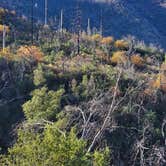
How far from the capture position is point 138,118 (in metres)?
44.8

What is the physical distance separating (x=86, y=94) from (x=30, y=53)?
8.72 meters

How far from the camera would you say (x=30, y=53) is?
183 feet

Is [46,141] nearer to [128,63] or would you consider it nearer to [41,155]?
[41,155]

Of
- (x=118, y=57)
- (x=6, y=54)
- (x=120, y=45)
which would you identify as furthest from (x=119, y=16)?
(x=6, y=54)

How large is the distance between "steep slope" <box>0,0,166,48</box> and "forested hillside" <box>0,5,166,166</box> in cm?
6332

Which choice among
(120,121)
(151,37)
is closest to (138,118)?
(120,121)

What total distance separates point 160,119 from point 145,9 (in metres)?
121

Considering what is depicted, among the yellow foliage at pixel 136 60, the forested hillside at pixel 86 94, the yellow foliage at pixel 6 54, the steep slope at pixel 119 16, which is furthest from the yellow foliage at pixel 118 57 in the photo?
the steep slope at pixel 119 16

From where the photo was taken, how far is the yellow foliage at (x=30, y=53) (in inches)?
2192

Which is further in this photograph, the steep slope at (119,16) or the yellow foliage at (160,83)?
the steep slope at (119,16)

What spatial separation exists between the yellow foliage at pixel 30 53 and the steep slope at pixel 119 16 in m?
68.3

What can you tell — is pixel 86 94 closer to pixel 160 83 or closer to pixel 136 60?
pixel 160 83

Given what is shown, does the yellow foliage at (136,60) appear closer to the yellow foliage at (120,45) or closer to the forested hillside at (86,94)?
the forested hillside at (86,94)

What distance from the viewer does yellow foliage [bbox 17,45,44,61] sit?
55.7 m
